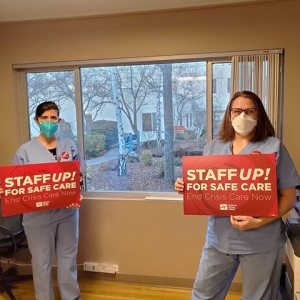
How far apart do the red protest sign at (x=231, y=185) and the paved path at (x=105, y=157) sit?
1.29m

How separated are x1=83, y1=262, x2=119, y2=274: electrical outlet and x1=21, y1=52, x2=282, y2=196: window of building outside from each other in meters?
0.60

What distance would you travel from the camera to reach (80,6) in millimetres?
2439

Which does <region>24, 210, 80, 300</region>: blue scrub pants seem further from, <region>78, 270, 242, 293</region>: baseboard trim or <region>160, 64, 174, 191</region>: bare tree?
<region>160, 64, 174, 191</region>: bare tree

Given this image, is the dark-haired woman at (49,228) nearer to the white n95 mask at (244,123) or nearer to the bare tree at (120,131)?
the bare tree at (120,131)

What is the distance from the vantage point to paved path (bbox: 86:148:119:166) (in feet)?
9.36

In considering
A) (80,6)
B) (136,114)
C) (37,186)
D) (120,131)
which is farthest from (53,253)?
(80,6)

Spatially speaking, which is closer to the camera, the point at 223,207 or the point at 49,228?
the point at 223,207

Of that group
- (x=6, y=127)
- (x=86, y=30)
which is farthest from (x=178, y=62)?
(x=6, y=127)

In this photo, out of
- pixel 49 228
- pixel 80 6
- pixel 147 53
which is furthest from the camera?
pixel 147 53

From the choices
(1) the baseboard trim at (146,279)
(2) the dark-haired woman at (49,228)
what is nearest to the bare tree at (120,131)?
(2) the dark-haired woman at (49,228)

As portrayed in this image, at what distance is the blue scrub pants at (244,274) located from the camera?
1585 mm

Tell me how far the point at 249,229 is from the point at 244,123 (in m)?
0.50

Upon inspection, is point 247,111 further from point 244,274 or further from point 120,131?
point 120,131

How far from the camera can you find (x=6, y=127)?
113 inches
